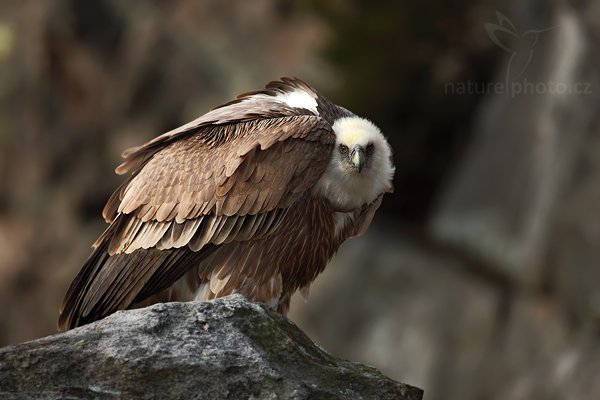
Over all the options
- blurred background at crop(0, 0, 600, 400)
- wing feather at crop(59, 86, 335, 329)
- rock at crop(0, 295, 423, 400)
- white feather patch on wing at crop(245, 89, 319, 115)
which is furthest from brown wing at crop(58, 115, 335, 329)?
blurred background at crop(0, 0, 600, 400)

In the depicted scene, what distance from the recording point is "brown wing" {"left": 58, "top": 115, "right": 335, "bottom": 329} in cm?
570

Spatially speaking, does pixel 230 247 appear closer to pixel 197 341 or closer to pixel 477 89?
pixel 197 341

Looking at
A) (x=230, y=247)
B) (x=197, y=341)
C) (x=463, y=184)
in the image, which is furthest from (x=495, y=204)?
(x=197, y=341)

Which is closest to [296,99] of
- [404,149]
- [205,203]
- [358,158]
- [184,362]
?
[358,158]

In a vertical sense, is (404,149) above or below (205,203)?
above

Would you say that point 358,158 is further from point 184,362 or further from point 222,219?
point 184,362

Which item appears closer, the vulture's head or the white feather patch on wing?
the vulture's head

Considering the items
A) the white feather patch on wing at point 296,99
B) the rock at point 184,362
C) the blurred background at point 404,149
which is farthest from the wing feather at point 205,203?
the blurred background at point 404,149

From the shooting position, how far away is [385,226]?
1252 centimetres

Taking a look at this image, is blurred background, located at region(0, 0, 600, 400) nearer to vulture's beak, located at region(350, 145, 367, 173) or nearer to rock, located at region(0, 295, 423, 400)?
vulture's beak, located at region(350, 145, 367, 173)

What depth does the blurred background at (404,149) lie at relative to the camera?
34.0 feet

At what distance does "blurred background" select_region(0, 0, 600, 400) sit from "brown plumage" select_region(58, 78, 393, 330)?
497 cm

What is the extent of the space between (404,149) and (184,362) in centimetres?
911

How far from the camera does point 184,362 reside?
3.79 metres
